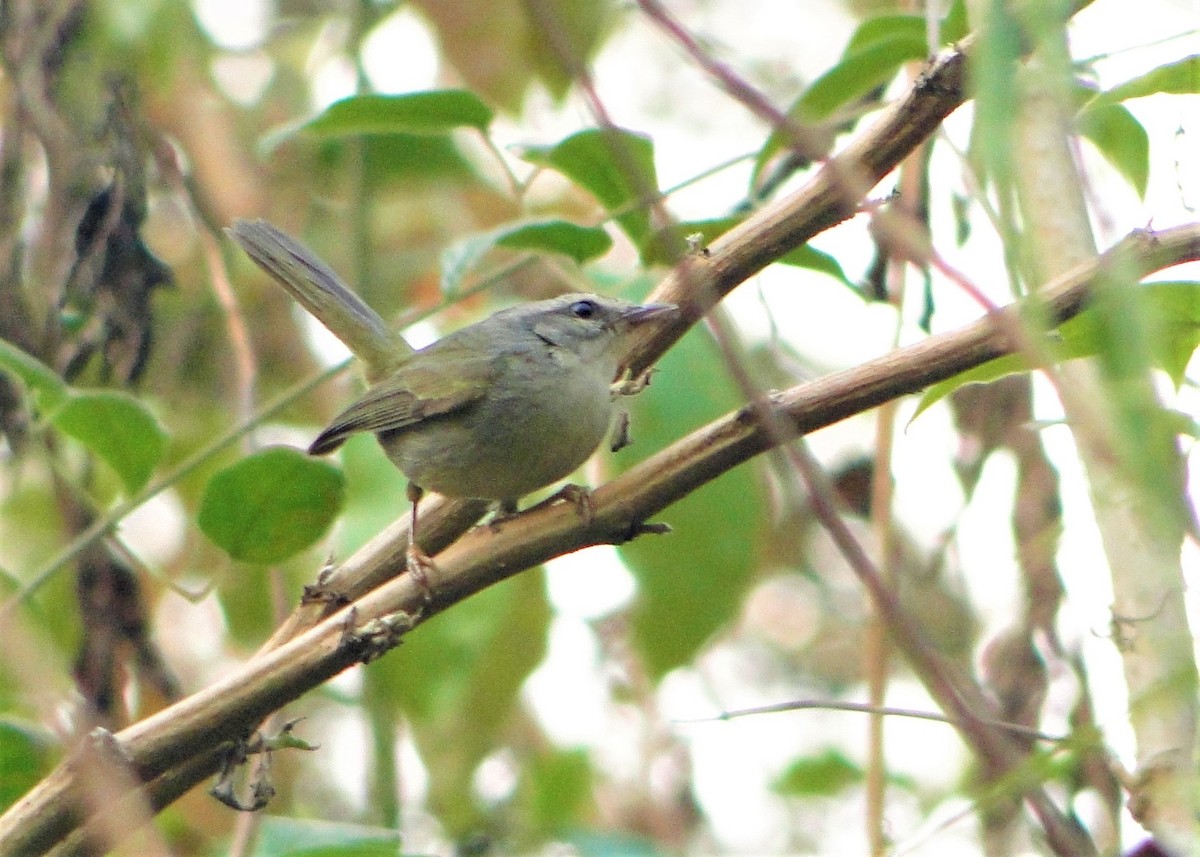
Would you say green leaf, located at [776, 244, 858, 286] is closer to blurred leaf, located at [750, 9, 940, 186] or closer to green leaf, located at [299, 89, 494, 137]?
blurred leaf, located at [750, 9, 940, 186]

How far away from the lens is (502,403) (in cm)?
416

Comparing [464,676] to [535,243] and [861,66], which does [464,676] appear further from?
[861,66]

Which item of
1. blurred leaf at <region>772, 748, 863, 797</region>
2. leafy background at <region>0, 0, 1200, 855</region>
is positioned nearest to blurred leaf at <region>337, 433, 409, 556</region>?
leafy background at <region>0, 0, 1200, 855</region>

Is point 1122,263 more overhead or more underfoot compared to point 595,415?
more underfoot

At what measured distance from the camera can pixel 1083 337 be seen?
207 cm

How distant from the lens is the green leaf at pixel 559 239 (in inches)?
117

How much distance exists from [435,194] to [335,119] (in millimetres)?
3166

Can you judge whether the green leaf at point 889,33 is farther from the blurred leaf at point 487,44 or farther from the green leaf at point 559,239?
the blurred leaf at point 487,44

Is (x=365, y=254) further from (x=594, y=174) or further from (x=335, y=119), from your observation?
(x=594, y=174)

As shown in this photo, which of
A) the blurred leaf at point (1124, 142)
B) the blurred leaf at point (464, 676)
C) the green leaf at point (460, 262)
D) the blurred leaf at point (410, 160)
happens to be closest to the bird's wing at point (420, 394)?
the blurred leaf at point (464, 676)

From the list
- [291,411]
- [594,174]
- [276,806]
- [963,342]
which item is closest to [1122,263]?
[963,342]

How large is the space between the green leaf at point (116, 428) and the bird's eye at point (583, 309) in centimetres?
164

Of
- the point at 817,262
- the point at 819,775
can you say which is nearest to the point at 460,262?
the point at 817,262

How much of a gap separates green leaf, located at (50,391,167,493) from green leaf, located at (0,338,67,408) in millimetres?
→ 35
